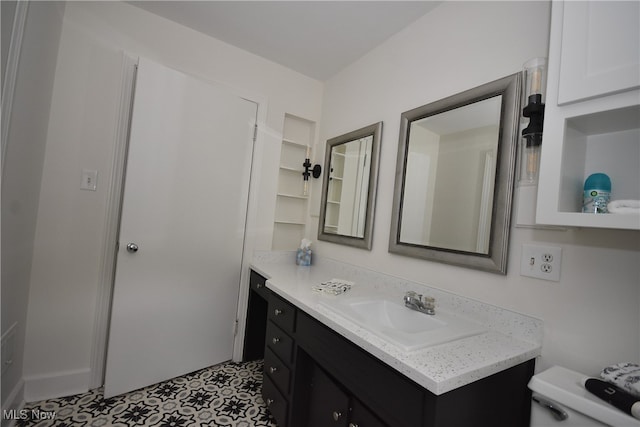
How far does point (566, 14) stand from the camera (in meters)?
0.81

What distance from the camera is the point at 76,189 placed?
1.58m

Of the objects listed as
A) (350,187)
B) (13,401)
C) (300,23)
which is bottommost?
(13,401)

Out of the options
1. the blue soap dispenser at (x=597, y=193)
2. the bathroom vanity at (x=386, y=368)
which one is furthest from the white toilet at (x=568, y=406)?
the blue soap dispenser at (x=597, y=193)

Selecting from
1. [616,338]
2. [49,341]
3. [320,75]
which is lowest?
[49,341]

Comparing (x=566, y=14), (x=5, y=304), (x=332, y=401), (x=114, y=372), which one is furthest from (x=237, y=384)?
(x=566, y=14)

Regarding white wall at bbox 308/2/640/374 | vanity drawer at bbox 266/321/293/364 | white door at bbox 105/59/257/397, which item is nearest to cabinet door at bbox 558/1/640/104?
white wall at bbox 308/2/640/374

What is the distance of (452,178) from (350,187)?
2.53 ft

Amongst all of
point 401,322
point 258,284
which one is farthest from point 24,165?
point 401,322

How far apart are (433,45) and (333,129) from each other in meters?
0.95

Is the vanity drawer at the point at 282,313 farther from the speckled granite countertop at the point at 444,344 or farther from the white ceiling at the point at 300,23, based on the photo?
the white ceiling at the point at 300,23

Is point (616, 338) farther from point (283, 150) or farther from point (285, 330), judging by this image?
point (283, 150)

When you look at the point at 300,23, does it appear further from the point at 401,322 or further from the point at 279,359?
the point at 279,359

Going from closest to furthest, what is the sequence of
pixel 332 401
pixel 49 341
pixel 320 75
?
pixel 332 401, pixel 49 341, pixel 320 75

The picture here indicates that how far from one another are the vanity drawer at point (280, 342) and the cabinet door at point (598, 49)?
4.72ft
